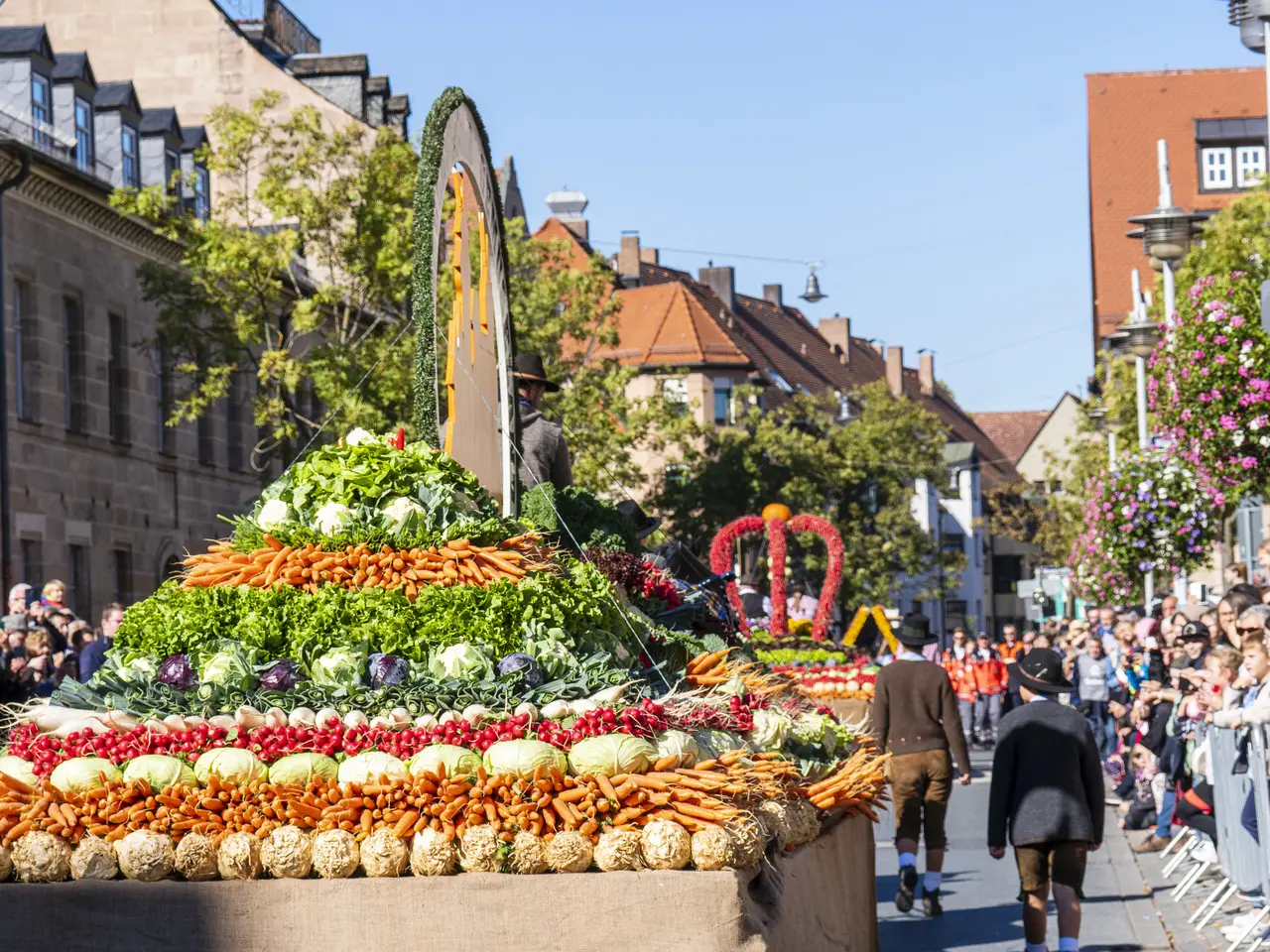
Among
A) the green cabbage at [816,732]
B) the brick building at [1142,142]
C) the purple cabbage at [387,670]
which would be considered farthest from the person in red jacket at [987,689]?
the brick building at [1142,142]

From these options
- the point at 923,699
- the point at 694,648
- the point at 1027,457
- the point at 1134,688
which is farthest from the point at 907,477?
the point at 1027,457

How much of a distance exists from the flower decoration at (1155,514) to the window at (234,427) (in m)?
18.8

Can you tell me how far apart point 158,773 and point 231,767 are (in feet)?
0.78

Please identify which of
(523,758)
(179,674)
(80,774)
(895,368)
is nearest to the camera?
(523,758)

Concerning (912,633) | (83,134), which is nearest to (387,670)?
(912,633)

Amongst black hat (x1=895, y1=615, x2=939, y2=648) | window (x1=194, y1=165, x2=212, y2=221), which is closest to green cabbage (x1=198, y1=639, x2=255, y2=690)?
black hat (x1=895, y1=615, x2=939, y2=648)

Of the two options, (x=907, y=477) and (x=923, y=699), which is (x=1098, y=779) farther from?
(x=907, y=477)

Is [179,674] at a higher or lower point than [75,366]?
lower

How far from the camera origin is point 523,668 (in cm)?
765

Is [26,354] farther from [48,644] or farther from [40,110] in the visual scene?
[48,644]

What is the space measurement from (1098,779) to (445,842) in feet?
17.2

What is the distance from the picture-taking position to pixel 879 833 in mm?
19141

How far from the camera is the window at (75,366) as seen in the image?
3472 centimetres

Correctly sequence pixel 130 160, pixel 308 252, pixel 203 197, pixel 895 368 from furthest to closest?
1. pixel 895 368
2. pixel 203 197
3. pixel 130 160
4. pixel 308 252
